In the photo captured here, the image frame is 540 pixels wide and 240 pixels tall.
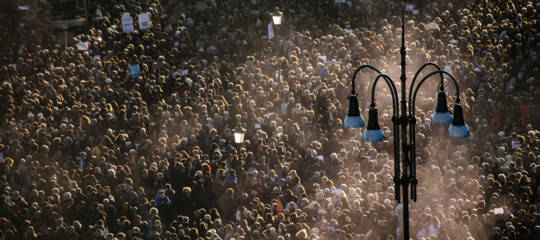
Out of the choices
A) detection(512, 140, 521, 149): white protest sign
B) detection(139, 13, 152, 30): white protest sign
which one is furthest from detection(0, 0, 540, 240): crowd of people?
detection(139, 13, 152, 30): white protest sign

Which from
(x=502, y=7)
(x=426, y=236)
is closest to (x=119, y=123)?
(x=426, y=236)

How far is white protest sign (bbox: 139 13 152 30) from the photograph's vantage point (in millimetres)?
36156

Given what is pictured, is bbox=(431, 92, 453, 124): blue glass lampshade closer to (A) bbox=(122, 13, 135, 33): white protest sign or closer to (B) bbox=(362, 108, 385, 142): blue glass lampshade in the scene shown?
(B) bbox=(362, 108, 385, 142): blue glass lampshade

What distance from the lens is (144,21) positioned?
36344mm

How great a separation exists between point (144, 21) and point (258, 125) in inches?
336

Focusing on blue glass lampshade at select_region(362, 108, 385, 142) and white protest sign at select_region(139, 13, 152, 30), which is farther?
white protest sign at select_region(139, 13, 152, 30)

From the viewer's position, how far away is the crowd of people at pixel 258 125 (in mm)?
24969

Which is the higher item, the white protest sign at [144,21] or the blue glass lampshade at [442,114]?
the white protest sign at [144,21]

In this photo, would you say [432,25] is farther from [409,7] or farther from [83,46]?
[83,46]

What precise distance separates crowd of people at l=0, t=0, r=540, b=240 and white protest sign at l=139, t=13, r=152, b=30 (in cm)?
27

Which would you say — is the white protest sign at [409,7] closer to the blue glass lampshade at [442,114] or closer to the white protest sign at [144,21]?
the white protest sign at [144,21]

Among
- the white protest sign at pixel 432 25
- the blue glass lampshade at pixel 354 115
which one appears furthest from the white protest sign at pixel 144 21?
the blue glass lampshade at pixel 354 115

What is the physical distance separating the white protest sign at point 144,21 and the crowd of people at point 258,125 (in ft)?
0.89

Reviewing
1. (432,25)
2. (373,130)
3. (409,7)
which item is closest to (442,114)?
(373,130)
